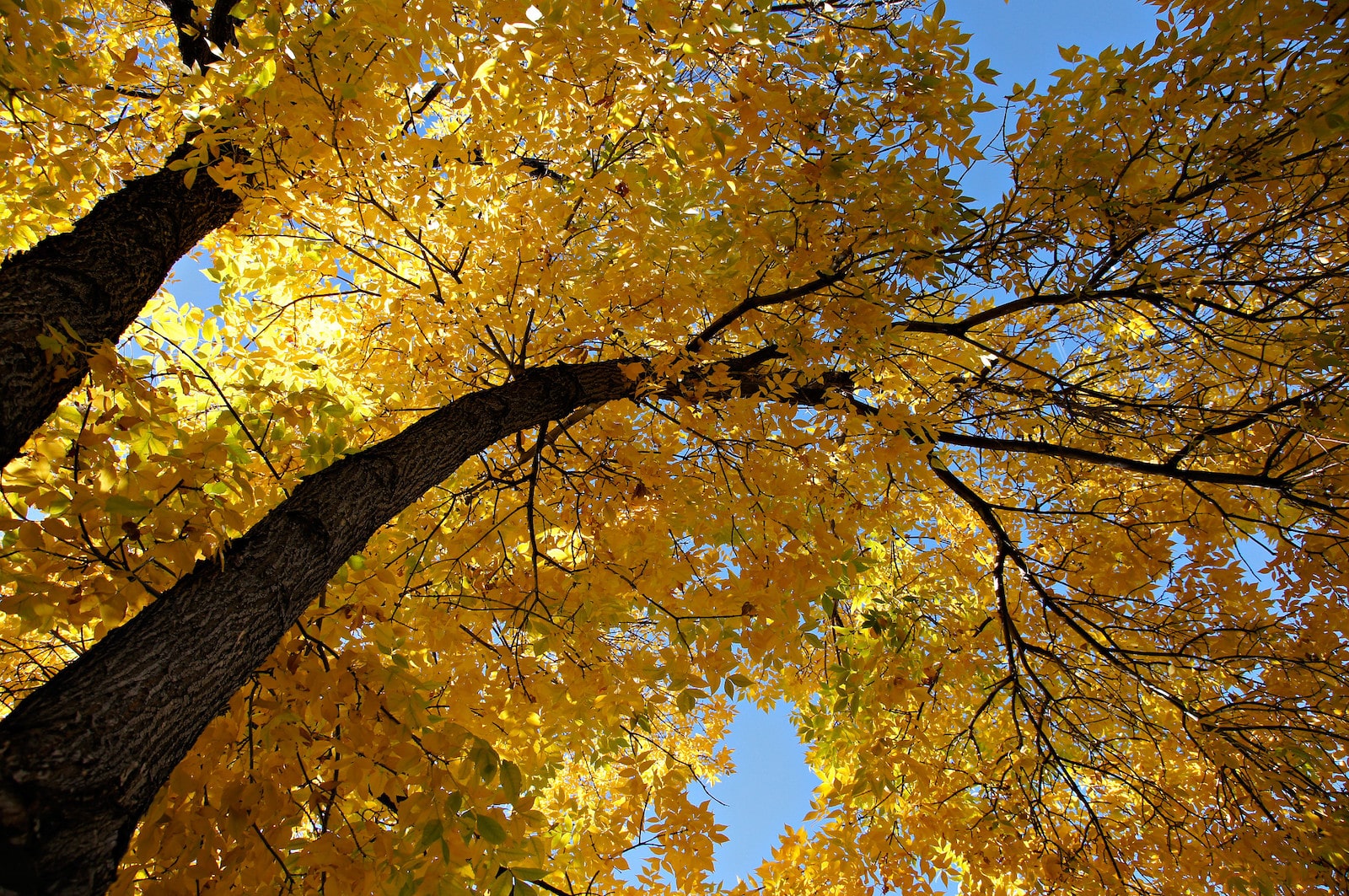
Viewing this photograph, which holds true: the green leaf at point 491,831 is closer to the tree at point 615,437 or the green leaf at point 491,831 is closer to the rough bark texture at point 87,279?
the tree at point 615,437

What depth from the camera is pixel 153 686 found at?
1.57 meters

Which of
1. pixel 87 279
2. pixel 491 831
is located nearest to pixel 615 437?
pixel 491 831

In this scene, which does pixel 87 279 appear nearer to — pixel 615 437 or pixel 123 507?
pixel 123 507

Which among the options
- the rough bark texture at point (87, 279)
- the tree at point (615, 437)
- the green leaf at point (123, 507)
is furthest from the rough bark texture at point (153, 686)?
the rough bark texture at point (87, 279)

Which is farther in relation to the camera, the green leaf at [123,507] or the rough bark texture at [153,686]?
the green leaf at [123,507]

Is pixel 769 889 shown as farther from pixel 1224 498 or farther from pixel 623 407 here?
pixel 1224 498

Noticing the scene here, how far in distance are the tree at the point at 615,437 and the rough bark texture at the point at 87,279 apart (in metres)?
0.02

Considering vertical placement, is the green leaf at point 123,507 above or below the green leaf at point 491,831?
above

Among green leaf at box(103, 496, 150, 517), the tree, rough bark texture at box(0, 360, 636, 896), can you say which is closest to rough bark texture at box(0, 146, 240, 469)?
the tree

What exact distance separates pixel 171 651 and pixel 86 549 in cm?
42

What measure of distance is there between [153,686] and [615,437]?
2.31 m

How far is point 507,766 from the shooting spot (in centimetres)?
187

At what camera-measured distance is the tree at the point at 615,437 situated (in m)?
1.90

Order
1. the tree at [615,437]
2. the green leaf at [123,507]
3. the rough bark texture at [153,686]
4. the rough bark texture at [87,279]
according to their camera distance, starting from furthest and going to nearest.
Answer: the rough bark texture at [87,279] < the tree at [615,437] < the green leaf at [123,507] < the rough bark texture at [153,686]
